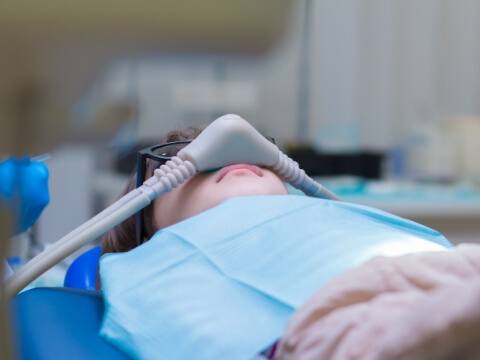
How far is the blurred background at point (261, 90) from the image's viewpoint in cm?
22

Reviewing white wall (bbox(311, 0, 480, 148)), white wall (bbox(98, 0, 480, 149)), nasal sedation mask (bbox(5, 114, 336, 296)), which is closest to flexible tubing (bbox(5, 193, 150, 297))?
nasal sedation mask (bbox(5, 114, 336, 296))

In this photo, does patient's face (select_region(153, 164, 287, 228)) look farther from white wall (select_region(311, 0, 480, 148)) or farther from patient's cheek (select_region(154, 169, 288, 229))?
white wall (select_region(311, 0, 480, 148))

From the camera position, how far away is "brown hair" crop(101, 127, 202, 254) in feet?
2.24

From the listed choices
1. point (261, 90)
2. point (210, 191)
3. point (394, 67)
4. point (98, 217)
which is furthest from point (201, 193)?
point (394, 67)

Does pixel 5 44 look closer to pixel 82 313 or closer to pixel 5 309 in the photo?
pixel 5 309

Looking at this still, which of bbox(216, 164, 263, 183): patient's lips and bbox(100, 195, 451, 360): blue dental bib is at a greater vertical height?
bbox(216, 164, 263, 183): patient's lips

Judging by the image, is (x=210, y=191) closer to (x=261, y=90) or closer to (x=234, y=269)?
(x=234, y=269)

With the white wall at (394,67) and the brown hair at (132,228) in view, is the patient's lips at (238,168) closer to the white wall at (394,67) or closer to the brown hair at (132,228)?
the brown hair at (132,228)

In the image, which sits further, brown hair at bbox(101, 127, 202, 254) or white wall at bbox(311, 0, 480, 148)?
white wall at bbox(311, 0, 480, 148)

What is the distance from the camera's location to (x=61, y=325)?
58 cm

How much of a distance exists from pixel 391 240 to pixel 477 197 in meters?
1.12

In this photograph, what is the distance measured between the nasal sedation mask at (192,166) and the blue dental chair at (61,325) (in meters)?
0.04

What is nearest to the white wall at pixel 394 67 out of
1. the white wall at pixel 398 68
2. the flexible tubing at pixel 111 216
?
the white wall at pixel 398 68

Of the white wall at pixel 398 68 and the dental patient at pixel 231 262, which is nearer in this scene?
the dental patient at pixel 231 262
